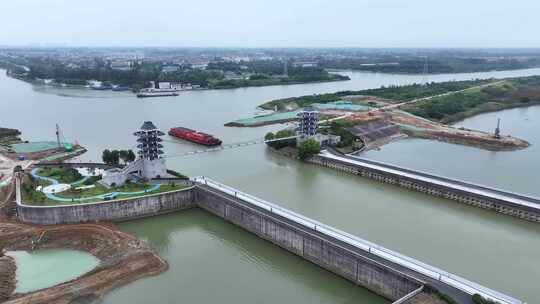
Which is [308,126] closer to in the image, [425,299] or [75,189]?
[75,189]

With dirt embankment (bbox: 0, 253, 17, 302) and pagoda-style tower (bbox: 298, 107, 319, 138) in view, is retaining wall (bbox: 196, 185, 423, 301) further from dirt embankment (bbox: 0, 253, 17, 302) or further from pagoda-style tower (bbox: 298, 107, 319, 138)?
pagoda-style tower (bbox: 298, 107, 319, 138)

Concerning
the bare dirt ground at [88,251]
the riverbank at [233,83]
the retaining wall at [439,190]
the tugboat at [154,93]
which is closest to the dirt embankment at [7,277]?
the bare dirt ground at [88,251]

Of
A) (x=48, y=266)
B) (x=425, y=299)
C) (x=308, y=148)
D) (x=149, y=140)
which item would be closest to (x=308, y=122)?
(x=308, y=148)

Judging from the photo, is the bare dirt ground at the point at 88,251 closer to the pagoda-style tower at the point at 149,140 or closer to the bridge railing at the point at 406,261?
the pagoda-style tower at the point at 149,140

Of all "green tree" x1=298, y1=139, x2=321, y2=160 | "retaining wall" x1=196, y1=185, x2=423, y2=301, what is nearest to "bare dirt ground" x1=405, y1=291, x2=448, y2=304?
"retaining wall" x1=196, y1=185, x2=423, y2=301

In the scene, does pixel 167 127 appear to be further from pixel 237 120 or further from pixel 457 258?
pixel 457 258

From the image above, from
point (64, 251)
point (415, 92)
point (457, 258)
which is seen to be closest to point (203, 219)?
point (64, 251)
